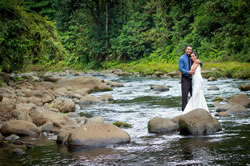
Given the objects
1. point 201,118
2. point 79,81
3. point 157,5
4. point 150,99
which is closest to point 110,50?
point 157,5

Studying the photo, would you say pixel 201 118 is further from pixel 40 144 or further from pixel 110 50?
pixel 110 50

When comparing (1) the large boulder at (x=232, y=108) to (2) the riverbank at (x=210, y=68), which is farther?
(2) the riverbank at (x=210, y=68)

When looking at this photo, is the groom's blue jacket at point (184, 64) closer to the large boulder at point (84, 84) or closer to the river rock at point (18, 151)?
the river rock at point (18, 151)

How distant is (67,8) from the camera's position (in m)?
41.9

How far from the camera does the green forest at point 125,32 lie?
1873 cm

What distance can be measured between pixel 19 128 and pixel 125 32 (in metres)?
33.3

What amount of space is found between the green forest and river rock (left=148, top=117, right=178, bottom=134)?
9.82 meters

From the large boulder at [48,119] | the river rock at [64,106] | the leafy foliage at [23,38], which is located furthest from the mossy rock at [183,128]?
the leafy foliage at [23,38]

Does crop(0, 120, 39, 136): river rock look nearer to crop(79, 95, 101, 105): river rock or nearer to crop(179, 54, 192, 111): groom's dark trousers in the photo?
crop(179, 54, 192, 111): groom's dark trousers

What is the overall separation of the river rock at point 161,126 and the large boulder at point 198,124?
1.41 feet

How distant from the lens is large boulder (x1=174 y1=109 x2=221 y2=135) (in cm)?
883

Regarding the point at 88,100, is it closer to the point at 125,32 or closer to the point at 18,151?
the point at 18,151

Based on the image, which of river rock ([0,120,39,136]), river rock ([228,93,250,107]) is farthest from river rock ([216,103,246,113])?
river rock ([0,120,39,136])

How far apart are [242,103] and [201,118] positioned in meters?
3.98
